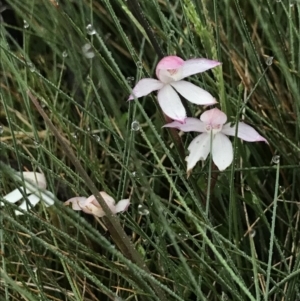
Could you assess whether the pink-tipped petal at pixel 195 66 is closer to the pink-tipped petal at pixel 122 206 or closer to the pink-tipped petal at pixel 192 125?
the pink-tipped petal at pixel 192 125

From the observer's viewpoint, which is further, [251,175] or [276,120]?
[276,120]

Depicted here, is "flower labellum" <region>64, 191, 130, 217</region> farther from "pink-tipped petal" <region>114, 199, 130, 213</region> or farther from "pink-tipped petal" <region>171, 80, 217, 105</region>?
"pink-tipped petal" <region>171, 80, 217, 105</region>

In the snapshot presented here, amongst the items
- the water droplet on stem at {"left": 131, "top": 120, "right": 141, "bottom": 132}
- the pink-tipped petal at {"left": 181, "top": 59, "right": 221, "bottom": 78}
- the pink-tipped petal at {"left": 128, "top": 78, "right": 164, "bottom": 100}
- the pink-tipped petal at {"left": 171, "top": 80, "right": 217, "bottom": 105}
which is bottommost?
the water droplet on stem at {"left": 131, "top": 120, "right": 141, "bottom": 132}

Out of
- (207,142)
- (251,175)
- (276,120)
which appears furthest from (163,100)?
(276,120)

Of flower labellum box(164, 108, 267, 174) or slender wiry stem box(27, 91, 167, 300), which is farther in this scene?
flower labellum box(164, 108, 267, 174)

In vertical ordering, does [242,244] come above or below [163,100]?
below

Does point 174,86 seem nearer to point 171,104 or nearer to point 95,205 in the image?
point 171,104

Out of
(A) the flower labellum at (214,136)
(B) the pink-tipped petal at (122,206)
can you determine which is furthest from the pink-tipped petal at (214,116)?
(B) the pink-tipped petal at (122,206)

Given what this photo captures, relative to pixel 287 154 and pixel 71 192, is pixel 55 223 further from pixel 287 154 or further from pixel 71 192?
pixel 287 154

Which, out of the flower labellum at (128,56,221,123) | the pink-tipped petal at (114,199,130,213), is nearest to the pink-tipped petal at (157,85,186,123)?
the flower labellum at (128,56,221,123)
